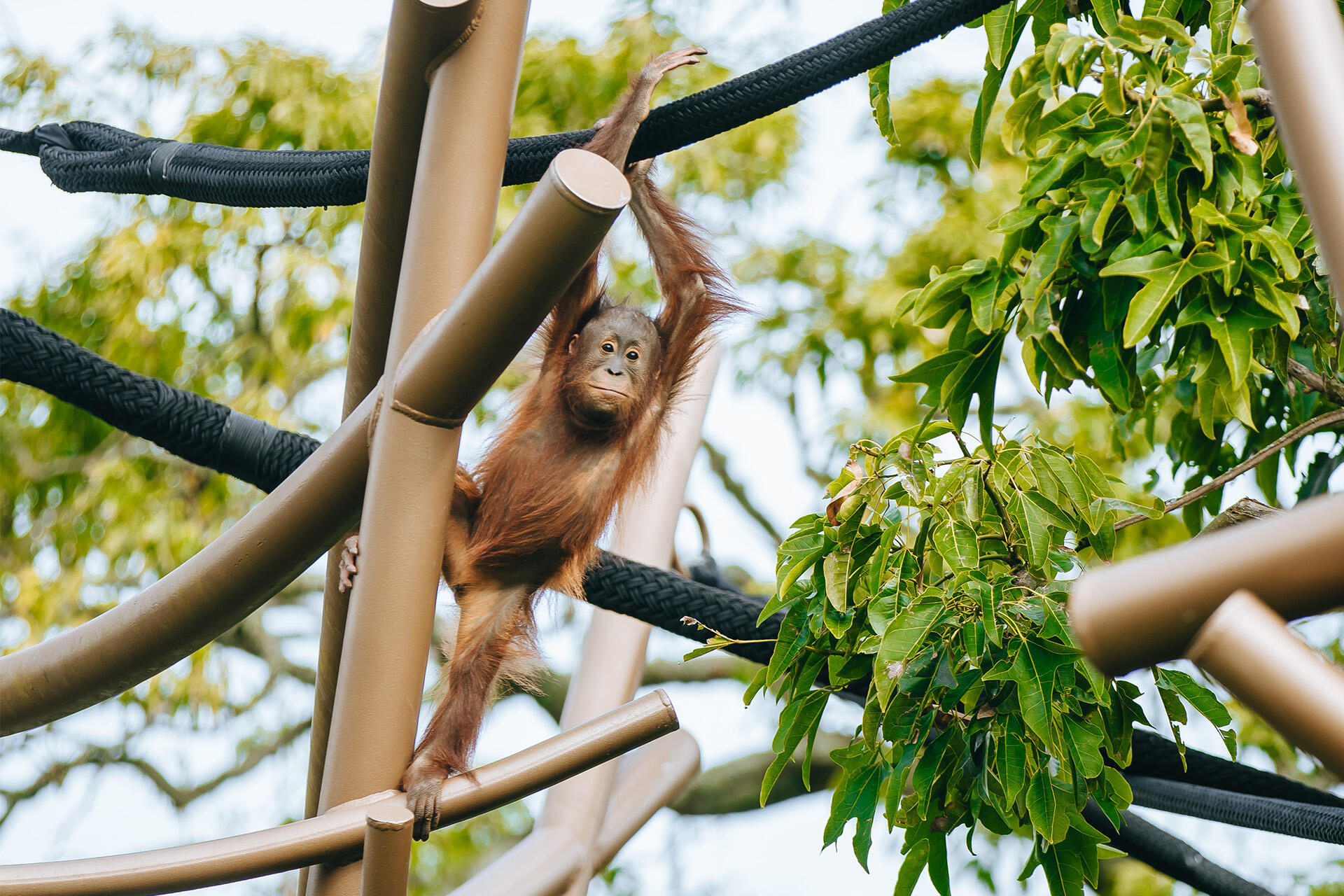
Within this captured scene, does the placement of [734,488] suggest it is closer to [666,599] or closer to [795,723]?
[666,599]

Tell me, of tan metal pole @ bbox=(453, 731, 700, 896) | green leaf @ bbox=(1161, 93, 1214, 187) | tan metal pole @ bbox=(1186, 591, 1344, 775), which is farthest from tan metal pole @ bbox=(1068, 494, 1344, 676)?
tan metal pole @ bbox=(453, 731, 700, 896)

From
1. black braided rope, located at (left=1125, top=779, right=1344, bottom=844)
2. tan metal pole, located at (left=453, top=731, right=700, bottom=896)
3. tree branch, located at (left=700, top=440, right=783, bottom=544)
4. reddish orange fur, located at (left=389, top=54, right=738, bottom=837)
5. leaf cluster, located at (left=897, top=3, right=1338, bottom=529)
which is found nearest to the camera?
leaf cluster, located at (left=897, top=3, right=1338, bottom=529)

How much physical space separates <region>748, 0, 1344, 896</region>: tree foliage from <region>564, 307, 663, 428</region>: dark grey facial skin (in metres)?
0.73

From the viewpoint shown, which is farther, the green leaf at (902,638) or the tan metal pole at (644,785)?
the tan metal pole at (644,785)

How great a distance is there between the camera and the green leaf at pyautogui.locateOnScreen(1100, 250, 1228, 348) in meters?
1.68

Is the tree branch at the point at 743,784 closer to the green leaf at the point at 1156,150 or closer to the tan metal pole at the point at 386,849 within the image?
the green leaf at the point at 1156,150

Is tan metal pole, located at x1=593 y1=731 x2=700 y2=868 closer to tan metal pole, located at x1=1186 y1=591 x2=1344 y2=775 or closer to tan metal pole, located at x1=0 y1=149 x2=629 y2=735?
tan metal pole, located at x1=0 y1=149 x2=629 y2=735

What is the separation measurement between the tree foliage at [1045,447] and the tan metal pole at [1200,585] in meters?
0.92

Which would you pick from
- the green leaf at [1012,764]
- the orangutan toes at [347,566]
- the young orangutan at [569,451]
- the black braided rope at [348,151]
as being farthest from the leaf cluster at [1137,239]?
the orangutan toes at [347,566]

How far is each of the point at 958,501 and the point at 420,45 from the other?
106cm

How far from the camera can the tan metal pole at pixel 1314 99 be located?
808mm

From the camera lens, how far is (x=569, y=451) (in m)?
2.69

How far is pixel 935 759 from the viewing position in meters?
1.94

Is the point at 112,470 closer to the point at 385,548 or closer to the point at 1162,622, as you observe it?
the point at 385,548
